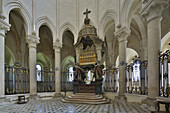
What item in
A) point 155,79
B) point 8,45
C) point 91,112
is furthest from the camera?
point 8,45

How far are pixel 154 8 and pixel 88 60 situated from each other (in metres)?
7.39

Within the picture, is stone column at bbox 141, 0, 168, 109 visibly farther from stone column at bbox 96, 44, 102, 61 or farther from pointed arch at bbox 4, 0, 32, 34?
pointed arch at bbox 4, 0, 32, 34

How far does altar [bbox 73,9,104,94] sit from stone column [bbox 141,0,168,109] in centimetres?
501

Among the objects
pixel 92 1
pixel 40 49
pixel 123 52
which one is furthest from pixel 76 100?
pixel 40 49

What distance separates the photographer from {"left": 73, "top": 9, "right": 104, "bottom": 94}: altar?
11.0m

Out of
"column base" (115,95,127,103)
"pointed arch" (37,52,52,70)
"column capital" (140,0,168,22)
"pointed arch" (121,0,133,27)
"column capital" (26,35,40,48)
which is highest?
"pointed arch" (121,0,133,27)

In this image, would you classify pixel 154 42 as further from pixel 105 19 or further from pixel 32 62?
pixel 32 62

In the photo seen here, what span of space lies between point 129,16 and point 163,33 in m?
5.98

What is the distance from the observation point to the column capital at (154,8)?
5.84 metres

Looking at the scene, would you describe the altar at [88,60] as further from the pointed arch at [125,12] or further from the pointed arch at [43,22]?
the pointed arch at [43,22]

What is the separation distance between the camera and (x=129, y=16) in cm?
1052

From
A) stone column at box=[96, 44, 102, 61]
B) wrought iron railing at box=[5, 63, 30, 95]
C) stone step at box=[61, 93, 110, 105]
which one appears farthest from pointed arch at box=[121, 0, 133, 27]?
wrought iron railing at box=[5, 63, 30, 95]

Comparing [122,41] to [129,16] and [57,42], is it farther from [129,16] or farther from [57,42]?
[57,42]

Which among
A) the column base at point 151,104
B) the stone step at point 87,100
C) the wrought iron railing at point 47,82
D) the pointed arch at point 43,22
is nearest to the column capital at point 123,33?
the stone step at point 87,100
